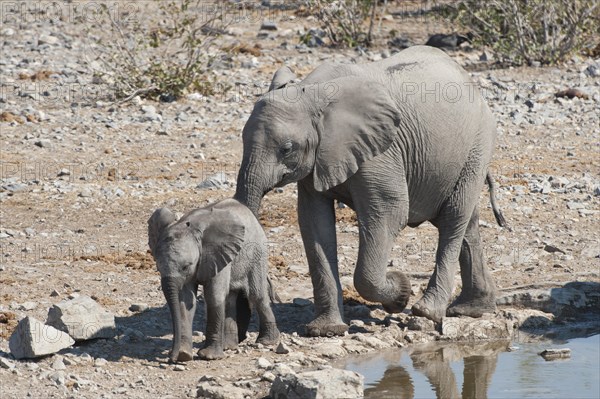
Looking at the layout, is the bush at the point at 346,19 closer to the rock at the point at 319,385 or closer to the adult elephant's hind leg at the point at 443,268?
the adult elephant's hind leg at the point at 443,268

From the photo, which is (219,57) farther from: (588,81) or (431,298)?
(431,298)

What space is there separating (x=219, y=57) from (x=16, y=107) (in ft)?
11.2

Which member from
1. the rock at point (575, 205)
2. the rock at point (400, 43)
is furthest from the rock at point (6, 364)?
the rock at point (400, 43)

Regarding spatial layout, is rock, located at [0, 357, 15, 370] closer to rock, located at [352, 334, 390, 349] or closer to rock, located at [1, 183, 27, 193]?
rock, located at [352, 334, 390, 349]

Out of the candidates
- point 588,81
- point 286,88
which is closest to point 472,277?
point 286,88

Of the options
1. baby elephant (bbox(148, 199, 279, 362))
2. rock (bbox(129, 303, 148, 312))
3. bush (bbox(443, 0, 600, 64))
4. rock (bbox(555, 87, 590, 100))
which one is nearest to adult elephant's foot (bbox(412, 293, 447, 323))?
baby elephant (bbox(148, 199, 279, 362))

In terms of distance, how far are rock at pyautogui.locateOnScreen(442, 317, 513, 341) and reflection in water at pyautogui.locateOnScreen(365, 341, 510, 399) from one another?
0.24 ft

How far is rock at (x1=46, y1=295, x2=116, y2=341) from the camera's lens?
8.80 metres

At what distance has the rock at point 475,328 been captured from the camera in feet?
31.9

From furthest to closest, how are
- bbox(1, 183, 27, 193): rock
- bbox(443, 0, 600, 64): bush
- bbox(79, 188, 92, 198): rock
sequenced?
bbox(443, 0, 600, 64): bush < bbox(1, 183, 27, 193): rock < bbox(79, 188, 92, 198): rock

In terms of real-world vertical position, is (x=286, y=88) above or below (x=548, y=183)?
above

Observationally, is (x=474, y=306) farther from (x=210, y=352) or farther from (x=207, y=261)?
(x=207, y=261)

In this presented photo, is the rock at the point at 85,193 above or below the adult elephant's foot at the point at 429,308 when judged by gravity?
below

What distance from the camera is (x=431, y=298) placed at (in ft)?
31.9
